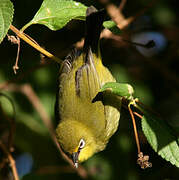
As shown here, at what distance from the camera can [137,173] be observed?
11.6ft

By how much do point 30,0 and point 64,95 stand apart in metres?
1.42

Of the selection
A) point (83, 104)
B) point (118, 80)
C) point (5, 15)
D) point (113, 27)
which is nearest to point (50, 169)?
point (83, 104)

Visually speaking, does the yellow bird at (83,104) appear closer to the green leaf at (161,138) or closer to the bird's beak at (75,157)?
the bird's beak at (75,157)

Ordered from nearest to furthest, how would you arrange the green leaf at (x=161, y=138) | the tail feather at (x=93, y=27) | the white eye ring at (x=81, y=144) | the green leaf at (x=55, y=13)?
the green leaf at (x=161, y=138) < the green leaf at (x=55, y=13) < the tail feather at (x=93, y=27) < the white eye ring at (x=81, y=144)

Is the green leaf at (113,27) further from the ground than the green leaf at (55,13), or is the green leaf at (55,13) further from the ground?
the green leaf at (55,13)

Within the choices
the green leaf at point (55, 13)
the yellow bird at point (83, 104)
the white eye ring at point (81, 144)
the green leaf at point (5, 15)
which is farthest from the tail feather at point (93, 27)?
the white eye ring at point (81, 144)

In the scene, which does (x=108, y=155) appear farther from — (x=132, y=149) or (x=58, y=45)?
(x=58, y=45)

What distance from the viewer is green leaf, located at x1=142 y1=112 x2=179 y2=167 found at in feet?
6.98

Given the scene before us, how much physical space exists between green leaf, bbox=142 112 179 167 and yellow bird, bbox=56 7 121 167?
2.63 feet

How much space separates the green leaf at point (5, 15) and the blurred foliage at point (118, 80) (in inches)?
54.6

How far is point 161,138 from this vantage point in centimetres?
216

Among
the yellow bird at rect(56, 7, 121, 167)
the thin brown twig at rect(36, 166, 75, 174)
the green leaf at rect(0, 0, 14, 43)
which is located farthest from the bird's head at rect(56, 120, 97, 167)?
the green leaf at rect(0, 0, 14, 43)

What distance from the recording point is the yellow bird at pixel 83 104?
287 cm

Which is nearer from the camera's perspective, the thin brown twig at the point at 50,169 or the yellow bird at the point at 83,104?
the yellow bird at the point at 83,104
